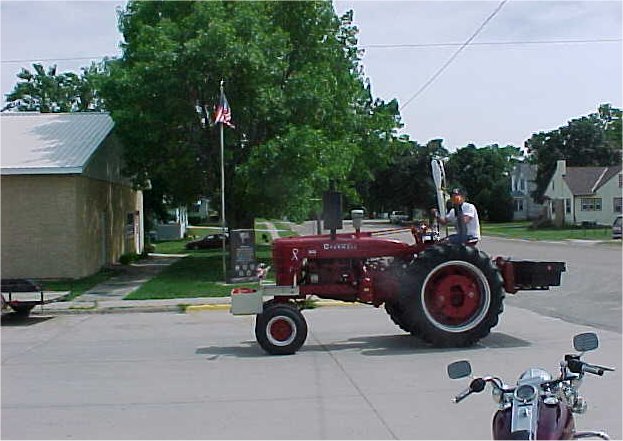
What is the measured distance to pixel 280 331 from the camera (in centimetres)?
1220

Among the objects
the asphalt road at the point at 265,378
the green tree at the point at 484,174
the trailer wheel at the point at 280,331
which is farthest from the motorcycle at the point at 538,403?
the green tree at the point at 484,174

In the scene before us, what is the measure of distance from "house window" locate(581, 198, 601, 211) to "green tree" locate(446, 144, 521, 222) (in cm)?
763

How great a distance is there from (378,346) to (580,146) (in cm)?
5973

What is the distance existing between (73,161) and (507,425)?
23.7 m

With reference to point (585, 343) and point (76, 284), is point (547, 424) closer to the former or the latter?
point (585, 343)

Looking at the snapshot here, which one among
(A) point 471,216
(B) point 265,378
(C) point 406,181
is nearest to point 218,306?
(A) point 471,216

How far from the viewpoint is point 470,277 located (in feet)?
41.5

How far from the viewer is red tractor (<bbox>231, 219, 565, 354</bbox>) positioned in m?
12.3

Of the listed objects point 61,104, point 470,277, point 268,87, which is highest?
point 61,104

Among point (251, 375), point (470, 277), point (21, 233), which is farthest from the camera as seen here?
point (21, 233)

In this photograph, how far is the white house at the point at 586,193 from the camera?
67.8 metres

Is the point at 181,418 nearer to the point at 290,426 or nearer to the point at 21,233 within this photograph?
the point at 290,426

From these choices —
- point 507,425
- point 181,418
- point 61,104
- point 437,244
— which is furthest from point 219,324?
point 61,104

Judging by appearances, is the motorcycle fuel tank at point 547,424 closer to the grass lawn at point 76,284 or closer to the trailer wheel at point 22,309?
the trailer wheel at point 22,309
